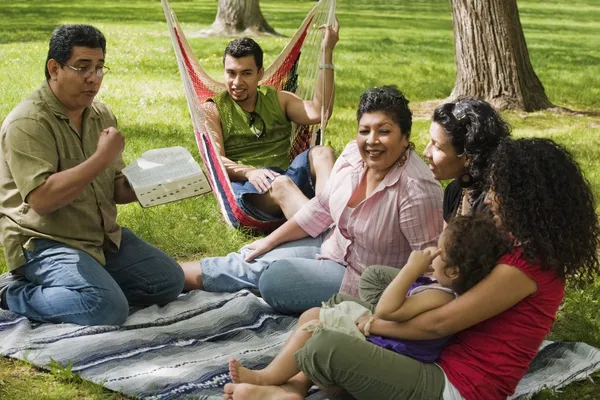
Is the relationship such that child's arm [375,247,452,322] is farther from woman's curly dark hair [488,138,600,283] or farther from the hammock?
the hammock

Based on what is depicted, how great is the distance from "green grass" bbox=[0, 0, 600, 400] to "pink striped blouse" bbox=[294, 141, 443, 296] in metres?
0.69

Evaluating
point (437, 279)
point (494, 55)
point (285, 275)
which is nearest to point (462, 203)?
point (437, 279)

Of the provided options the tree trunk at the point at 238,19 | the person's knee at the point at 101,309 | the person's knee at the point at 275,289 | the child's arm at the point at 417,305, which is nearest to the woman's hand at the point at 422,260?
the child's arm at the point at 417,305

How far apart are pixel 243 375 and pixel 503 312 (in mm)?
808

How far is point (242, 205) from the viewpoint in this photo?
463cm

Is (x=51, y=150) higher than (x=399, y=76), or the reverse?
(x=51, y=150)

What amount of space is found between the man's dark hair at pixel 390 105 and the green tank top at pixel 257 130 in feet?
5.44

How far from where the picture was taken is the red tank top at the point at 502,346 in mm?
2623

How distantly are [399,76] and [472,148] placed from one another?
23.2 feet

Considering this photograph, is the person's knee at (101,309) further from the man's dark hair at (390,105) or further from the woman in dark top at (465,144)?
the woman in dark top at (465,144)

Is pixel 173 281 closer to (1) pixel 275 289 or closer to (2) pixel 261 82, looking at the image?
(1) pixel 275 289

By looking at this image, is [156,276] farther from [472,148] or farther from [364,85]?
[364,85]

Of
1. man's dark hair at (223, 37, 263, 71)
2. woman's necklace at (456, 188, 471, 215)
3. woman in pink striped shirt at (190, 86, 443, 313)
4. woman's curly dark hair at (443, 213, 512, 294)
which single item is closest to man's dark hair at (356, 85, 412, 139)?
woman in pink striped shirt at (190, 86, 443, 313)

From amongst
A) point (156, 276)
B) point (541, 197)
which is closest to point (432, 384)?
point (541, 197)
